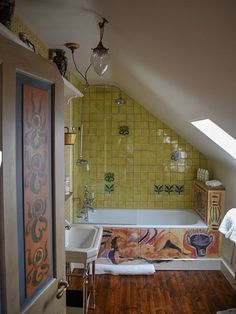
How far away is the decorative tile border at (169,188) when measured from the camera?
4.58m

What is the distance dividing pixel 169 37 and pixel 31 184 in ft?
3.24

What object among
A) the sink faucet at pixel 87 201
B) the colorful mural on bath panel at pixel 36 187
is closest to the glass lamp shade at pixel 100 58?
the colorful mural on bath panel at pixel 36 187

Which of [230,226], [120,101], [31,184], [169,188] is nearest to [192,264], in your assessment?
[230,226]

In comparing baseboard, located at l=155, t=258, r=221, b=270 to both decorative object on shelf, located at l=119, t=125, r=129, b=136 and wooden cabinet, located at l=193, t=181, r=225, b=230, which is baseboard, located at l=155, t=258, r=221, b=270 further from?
decorative object on shelf, located at l=119, t=125, r=129, b=136

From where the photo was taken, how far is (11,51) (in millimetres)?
1115

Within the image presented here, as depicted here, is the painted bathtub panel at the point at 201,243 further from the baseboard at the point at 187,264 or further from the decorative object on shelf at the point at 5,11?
the decorative object on shelf at the point at 5,11

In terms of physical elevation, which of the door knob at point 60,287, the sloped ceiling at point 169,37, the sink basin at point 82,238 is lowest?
the sink basin at point 82,238

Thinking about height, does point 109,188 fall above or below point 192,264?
above

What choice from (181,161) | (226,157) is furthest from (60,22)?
(181,161)

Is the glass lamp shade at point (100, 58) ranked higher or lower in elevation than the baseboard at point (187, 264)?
higher

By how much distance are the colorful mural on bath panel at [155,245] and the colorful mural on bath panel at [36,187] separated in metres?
2.30

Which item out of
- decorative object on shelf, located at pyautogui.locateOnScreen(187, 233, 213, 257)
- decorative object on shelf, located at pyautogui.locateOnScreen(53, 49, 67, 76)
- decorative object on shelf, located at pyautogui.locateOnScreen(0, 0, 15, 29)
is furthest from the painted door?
decorative object on shelf, located at pyautogui.locateOnScreen(187, 233, 213, 257)

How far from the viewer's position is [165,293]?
311 cm

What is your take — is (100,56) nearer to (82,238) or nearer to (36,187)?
(36,187)
